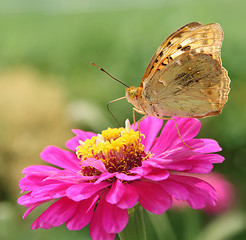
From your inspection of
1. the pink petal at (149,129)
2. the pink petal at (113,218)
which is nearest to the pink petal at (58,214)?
the pink petal at (113,218)

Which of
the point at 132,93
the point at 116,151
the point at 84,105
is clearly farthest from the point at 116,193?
the point at 84,105

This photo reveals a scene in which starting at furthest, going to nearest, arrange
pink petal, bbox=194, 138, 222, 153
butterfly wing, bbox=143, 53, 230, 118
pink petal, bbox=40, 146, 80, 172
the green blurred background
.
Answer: the green blurred background < pink petal, bbox=40, 146, 80, 172 < butterfly wing, bbox=143, 53, 230, 118 < pink petal, bbox=194, 138, 222, 153

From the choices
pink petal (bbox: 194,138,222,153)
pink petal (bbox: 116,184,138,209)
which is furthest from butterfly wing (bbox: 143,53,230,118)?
pink petal (bbox: 116,184,138,209)

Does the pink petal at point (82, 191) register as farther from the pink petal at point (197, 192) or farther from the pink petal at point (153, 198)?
the pink petal at point (197, 192)

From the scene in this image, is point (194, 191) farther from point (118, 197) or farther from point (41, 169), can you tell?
point (41, 169)

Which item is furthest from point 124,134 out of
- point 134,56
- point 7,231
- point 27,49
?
point 27,49

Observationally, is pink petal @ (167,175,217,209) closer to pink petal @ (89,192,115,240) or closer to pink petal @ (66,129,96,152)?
pink petal @ (89,192,115,240)
